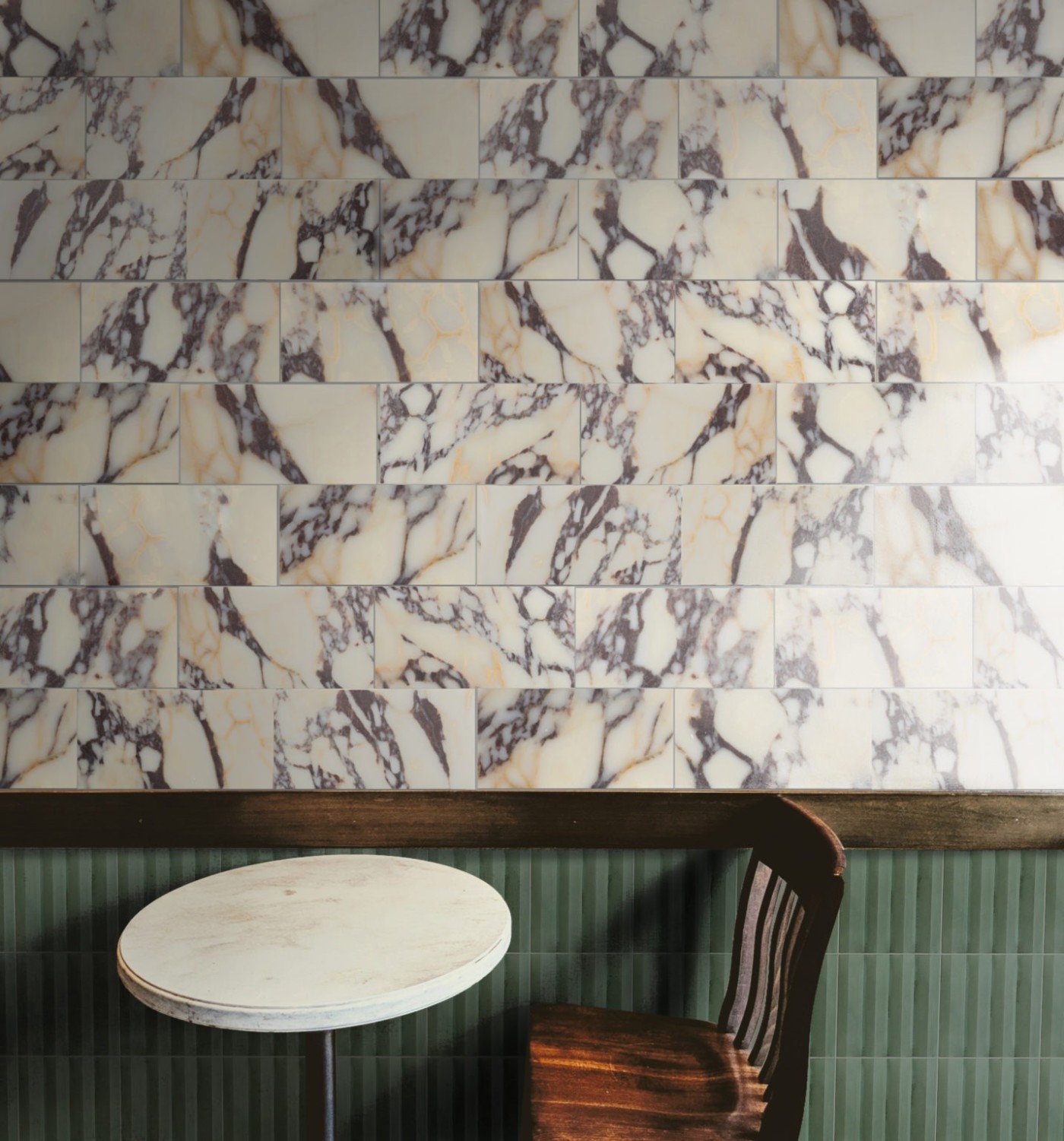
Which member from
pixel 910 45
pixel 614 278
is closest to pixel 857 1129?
pixel 614 278

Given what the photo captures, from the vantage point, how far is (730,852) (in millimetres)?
1942

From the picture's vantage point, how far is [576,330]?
1.92 m

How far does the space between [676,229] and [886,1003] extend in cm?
175

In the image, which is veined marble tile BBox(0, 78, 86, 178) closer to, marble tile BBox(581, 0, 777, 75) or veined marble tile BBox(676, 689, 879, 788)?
marble tile BBox(581, 0, 777, 75)

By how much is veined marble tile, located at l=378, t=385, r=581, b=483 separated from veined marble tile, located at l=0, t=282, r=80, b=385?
2.26 feet

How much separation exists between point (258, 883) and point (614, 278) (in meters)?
1.43

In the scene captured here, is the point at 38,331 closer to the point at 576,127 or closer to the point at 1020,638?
the point at 576,127

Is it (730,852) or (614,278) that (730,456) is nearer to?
(614,278)

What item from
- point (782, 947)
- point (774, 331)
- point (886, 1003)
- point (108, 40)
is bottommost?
point (886, 1003)

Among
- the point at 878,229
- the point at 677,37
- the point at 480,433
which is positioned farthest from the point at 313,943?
the point at 677,37

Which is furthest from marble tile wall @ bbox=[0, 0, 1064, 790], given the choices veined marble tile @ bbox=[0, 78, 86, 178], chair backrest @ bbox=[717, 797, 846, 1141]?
chair backrest @ bbox=[717, 797, 846, 1141]

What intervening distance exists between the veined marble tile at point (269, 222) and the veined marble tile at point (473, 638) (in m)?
0.76

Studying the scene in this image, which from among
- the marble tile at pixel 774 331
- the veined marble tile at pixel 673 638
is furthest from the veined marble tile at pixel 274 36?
the veined marble tile at pixel 673 638

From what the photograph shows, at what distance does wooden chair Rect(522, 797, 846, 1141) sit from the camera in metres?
1.39
